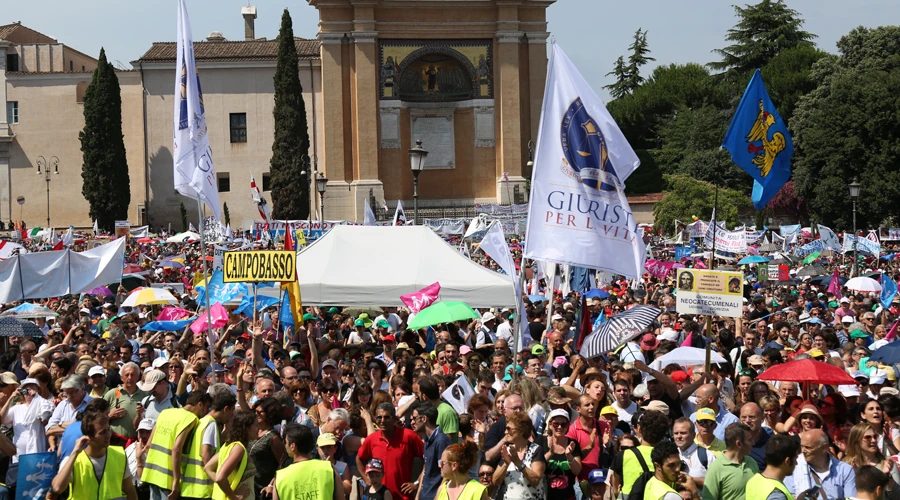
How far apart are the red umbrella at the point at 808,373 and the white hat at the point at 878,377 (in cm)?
47

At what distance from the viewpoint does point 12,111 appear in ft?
220

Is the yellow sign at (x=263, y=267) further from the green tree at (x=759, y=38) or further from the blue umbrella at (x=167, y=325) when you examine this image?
the green tree at (x=759, y=38)

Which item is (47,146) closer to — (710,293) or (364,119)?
(364,119)

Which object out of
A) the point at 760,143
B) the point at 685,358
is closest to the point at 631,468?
the point at 685,358

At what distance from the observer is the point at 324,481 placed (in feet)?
23.8

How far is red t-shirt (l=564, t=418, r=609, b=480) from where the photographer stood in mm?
8205

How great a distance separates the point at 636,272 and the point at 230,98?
185 feet

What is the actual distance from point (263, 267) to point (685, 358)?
430cm

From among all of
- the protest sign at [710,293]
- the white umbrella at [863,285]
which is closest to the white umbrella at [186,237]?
the white umbrella at [863,285]

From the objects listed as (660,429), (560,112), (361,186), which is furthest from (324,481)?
(361,186)

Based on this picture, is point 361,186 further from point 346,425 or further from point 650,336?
point 346,425

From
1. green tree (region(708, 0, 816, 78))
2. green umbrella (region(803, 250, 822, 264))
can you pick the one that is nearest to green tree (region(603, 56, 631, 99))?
green tree (region(708, 0, 816, 78))

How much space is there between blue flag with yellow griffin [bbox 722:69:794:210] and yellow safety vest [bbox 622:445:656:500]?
7506mm

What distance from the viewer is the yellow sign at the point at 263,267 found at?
13.2 m
